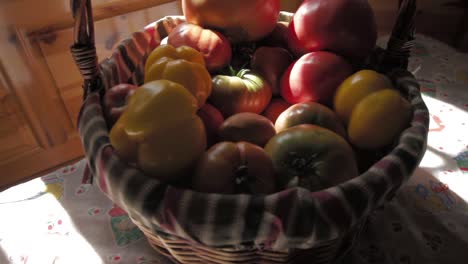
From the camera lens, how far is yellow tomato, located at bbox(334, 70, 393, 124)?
40cm

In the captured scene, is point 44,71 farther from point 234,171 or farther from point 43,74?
point 234,171

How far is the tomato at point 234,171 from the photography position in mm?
314

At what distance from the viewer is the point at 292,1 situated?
1.48 m

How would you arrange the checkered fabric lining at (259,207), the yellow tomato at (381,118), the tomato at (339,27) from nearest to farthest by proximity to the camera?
the checkered fabric lining at (259,207)
the yellow tomato at (381,118)
the tomato at (339,27)

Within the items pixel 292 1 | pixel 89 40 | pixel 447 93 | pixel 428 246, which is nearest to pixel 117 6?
pixel 292 1

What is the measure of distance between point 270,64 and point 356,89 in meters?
0.16

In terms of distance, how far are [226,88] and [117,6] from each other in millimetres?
874

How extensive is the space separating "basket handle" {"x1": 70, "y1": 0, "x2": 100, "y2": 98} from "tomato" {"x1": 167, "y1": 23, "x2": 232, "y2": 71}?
146 millimetres

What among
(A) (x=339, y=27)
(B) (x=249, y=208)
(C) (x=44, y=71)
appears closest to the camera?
(B) (x=249, y=208)

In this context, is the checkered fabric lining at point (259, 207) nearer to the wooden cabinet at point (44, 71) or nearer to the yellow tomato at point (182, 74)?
the yellow tomato at point (182, 74)

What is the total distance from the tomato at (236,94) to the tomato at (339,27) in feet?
0.34

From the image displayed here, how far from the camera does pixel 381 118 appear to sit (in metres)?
0.36

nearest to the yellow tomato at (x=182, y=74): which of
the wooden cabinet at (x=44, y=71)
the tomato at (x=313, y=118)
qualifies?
the tomato at (x=313, y=118)

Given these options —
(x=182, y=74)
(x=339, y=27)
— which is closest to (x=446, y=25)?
(x=339, y=27)
